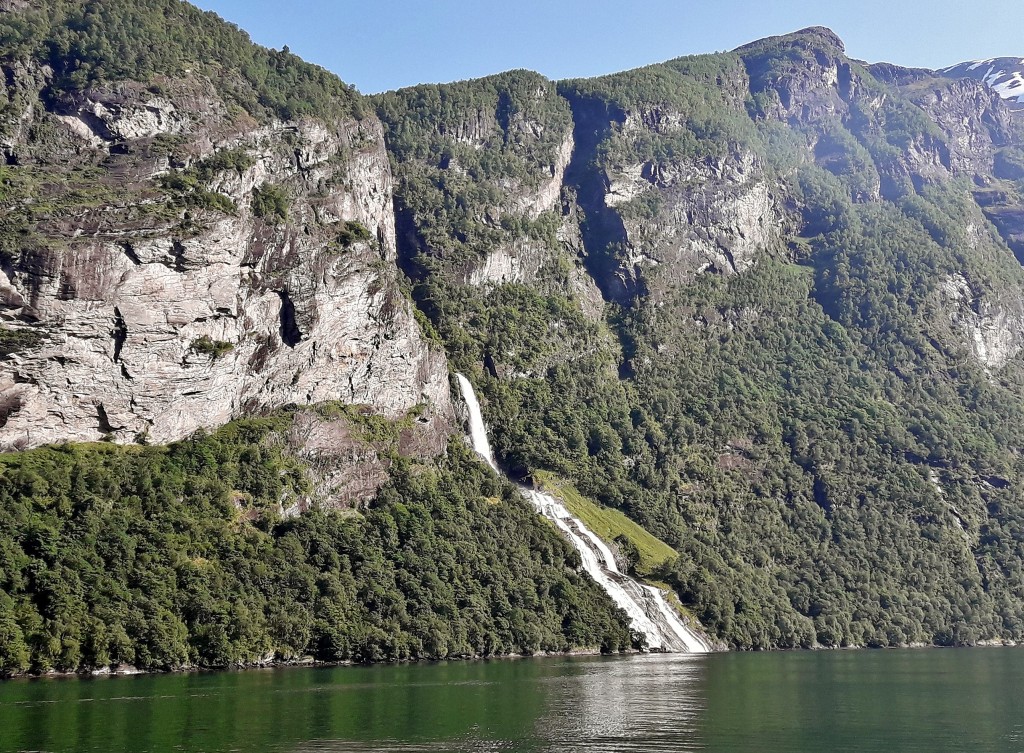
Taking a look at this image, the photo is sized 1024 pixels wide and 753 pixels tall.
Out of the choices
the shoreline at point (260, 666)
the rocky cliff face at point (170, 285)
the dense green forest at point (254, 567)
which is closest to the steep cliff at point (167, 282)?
the rocky cliff face at point (170, 285)

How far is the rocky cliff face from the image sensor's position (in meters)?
144

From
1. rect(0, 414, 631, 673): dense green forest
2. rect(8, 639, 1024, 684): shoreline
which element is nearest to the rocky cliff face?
rect(0, 414, 631, 673): dense green forest

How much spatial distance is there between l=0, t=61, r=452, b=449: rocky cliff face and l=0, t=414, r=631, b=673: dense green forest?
7.86 metres

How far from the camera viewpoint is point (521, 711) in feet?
248

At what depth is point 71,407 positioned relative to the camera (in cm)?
14362

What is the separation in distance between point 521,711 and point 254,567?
65672 millimetres

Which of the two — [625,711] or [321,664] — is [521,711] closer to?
[625,711]

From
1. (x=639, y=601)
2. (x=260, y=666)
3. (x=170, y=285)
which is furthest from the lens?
(x=639, y=601)

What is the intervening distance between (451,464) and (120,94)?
8070cm

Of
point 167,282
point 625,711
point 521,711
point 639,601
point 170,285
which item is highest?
point 167,282

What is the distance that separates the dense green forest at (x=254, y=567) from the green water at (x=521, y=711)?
35.9ft

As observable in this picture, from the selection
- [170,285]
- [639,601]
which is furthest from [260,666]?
[639,601]

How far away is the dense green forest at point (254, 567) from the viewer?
112312 millimetres

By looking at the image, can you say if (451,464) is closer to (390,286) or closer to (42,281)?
(390,286)
